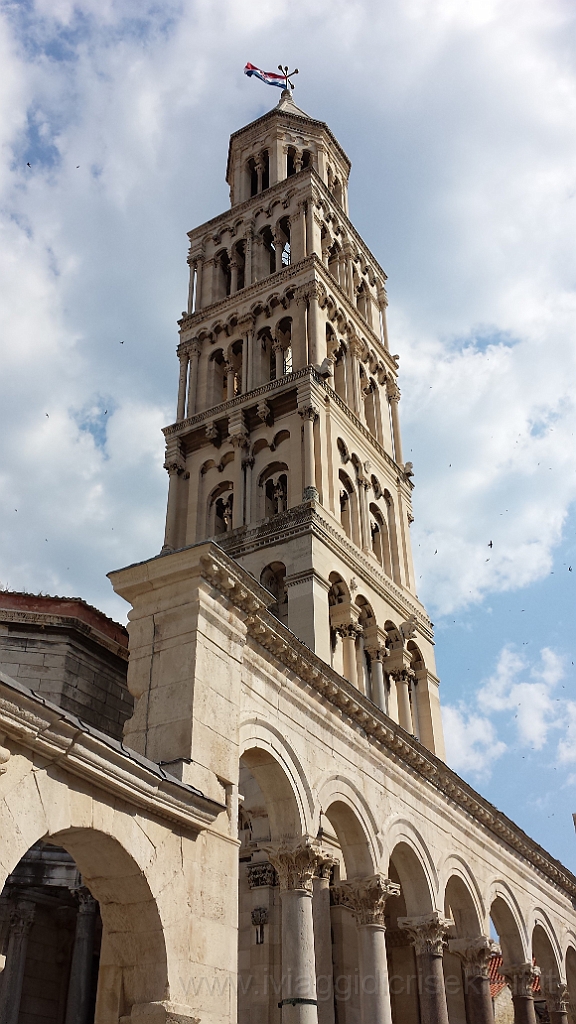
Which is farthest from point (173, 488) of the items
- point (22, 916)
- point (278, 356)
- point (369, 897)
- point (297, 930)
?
point (297, 930)

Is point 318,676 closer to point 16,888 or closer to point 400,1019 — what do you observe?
point 16,888

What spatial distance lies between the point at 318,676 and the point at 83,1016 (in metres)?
8.36

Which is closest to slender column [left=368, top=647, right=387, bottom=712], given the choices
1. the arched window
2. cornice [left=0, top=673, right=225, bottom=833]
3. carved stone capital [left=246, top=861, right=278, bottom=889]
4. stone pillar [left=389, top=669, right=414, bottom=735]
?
stone pillar [left=389, top=669, right=414, bottom=735]

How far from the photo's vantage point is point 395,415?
37000mm

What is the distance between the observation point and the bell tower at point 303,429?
27.6 metres

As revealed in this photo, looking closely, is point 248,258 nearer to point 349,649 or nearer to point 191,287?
point 191,287

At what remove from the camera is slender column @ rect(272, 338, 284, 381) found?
32594 millimetres

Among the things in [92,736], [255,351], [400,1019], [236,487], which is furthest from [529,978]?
[255,351]

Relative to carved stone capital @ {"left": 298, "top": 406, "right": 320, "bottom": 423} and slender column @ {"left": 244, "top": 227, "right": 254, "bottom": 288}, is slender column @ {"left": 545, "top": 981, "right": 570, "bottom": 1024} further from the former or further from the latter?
slender column @ {"left": 244, "top": 227, "right": 254, "bottom": 288}

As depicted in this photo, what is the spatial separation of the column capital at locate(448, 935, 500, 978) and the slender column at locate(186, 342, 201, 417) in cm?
1975

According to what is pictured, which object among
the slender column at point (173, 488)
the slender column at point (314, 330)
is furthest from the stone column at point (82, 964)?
the slender column at point (314, 330)

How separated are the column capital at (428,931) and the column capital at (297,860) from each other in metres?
5.61

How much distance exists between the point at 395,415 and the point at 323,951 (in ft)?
74.6

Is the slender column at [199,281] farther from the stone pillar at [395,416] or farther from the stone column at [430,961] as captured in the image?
the stone column at [430,961]
